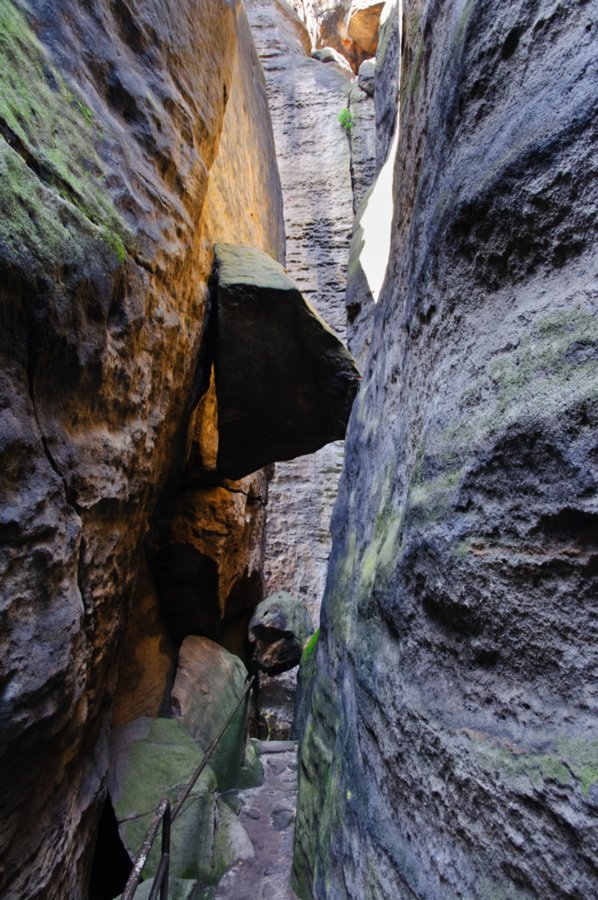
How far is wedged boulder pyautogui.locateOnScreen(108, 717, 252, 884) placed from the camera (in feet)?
12.2

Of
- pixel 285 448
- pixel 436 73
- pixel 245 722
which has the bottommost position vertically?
pixel 245 722

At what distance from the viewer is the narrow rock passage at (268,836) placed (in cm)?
359

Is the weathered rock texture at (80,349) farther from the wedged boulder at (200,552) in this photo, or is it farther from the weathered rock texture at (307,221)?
the weathered rock texture at (307,221)

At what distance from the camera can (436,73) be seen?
6.93 ft

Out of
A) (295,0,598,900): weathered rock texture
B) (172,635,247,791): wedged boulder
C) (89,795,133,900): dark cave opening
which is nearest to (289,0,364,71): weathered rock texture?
(172,635,247,791): wedged boulder

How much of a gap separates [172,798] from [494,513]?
380 cm

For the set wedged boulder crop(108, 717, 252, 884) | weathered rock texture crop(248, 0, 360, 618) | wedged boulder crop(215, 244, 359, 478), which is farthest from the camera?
weathered rock texture crop(248, 0, 360, 618)

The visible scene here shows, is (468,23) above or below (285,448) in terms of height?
above

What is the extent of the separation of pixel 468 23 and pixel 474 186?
1.73ft

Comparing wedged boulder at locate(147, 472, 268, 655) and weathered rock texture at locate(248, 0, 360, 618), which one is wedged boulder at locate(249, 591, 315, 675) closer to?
wedged boulder at locate(147, 472, 268, 655)

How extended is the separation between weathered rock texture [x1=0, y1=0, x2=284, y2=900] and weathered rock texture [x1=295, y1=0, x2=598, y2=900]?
1.23 m

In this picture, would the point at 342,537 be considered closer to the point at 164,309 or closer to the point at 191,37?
the point at 164,309

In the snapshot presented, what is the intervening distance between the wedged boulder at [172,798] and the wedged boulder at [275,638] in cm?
330

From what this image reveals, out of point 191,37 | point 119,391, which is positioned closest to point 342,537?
point 119,391
